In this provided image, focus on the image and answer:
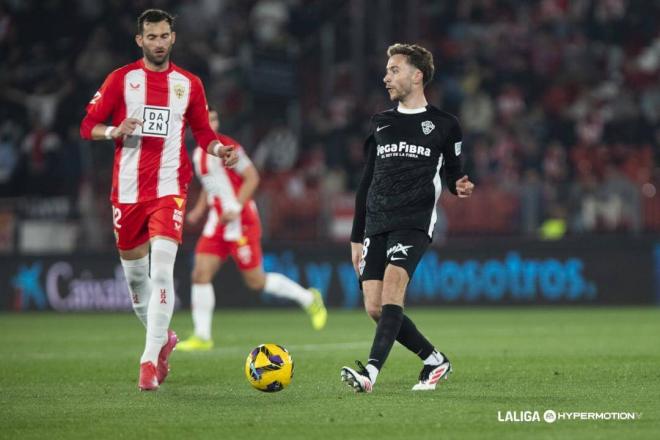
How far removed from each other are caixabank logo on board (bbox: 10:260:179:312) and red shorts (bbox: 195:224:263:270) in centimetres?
808

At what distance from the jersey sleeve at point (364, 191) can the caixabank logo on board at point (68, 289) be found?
13587 mm

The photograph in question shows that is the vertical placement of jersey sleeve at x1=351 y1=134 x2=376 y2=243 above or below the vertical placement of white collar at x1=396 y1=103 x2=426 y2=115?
below

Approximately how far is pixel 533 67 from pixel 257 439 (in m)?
19.7

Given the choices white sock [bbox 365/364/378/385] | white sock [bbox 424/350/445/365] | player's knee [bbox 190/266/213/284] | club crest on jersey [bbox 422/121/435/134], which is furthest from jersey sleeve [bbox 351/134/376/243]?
player's knee [bbox 190/266/213/284]

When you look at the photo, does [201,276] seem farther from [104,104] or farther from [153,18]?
[153,18]

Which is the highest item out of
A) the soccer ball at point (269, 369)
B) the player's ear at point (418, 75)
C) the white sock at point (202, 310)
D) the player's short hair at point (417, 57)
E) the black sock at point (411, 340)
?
the player's short hair at point (417, 57)

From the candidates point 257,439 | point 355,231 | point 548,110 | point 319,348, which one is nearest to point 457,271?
point 548,110

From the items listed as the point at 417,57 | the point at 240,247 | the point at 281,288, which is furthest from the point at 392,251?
the point at 281,288

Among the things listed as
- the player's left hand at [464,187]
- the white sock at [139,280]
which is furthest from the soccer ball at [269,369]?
the player's left hand at [464,187]

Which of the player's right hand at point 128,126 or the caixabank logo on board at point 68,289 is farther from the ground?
the player's right hand at point 128,126

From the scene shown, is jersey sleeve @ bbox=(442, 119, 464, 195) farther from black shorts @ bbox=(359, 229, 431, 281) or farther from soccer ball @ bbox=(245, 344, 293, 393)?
soccer ball @ bbox=(245, 344, 293, 393)

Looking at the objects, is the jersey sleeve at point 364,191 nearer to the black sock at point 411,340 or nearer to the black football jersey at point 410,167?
the black football jersey at point 410,167

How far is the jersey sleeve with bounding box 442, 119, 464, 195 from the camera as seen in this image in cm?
839

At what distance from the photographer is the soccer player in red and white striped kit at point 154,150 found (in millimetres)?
8695
